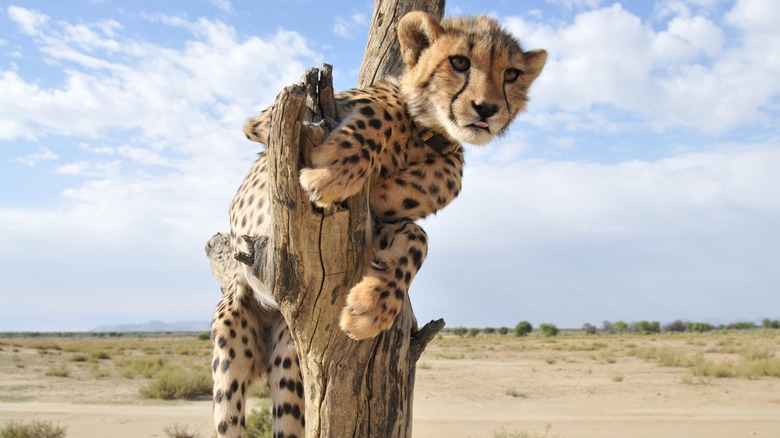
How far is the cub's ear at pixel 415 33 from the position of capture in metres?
3.47

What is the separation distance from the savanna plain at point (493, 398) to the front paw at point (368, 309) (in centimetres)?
1009

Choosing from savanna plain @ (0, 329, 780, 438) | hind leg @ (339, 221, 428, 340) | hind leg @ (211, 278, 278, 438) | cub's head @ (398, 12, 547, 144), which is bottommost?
savanna plain @ (0, 329, 780, 438)

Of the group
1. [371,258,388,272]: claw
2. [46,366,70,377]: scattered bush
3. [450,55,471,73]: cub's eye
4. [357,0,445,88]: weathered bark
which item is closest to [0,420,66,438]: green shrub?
[357,0,445,88]: weathered bark

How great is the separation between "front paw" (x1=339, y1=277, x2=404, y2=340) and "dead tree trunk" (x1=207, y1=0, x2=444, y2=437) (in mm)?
247

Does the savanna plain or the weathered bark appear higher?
the weathered bark

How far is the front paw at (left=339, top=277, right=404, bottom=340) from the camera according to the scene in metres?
2.87

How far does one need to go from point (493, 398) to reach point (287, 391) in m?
16.4

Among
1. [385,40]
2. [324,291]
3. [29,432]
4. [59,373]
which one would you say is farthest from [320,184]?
[59,373]

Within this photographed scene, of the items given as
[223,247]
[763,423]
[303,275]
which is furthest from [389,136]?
[763,423]

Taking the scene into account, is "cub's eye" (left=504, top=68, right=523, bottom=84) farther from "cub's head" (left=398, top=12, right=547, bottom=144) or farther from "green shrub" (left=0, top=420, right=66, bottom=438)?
"green shrub" (left=0, top=420, right=66, bottom=438)

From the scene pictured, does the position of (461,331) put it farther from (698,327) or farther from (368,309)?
(368,309)

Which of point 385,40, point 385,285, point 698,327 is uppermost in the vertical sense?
point 385,40

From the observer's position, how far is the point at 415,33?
11.7 ft

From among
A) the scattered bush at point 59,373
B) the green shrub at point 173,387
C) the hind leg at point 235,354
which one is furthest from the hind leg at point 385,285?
the scattered bush at point 59,373
